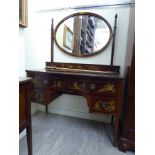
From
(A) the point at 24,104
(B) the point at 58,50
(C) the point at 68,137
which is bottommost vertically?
(C) the point at 68,137

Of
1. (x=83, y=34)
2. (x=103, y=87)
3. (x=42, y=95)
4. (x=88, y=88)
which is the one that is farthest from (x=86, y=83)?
(x=83, y=34)

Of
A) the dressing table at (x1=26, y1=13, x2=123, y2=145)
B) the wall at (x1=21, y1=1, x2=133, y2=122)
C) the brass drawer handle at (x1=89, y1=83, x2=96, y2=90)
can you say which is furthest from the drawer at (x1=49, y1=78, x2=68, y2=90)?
the wall at (x1=21, y1=1, x2=133, y2=122)

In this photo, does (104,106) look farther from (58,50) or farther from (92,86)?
(58,50)

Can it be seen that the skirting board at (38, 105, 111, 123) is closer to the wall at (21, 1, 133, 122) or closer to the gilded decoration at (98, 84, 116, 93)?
the wall at (21, 1, 133, 122)

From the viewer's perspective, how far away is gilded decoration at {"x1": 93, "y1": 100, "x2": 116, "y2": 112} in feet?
4.83

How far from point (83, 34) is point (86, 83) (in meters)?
0.80

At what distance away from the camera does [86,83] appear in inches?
59.0

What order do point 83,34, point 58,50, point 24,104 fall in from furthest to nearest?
1. point 58,50
2. point 83,34
3. point 24,104

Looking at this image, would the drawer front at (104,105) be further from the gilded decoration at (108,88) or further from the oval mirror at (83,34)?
the oval mirror at (83,34)

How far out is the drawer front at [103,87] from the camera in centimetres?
144

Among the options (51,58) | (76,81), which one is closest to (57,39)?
(51,58)

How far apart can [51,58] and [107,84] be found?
107 centimetres
